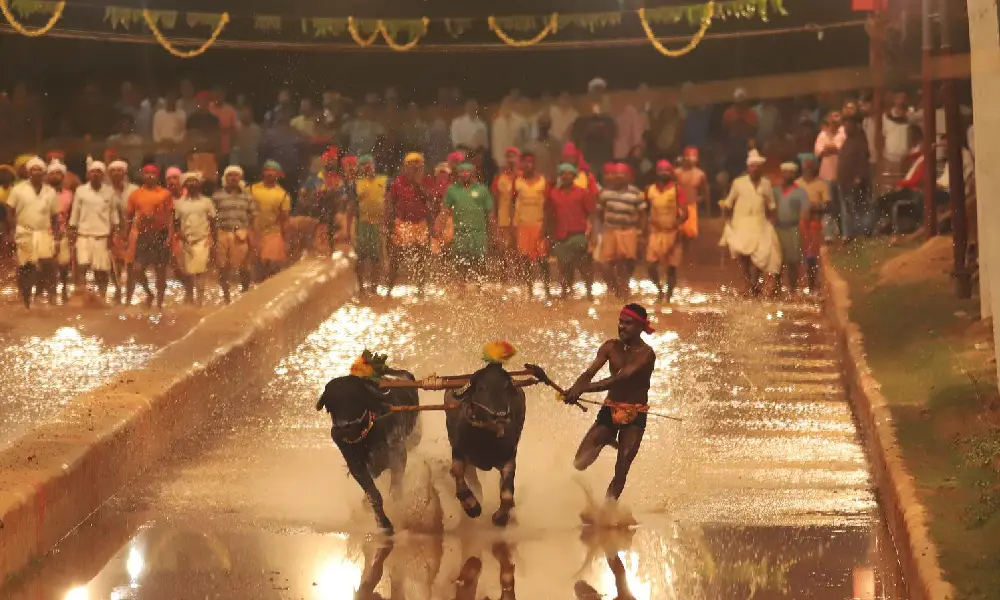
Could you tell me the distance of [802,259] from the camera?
21.9 metres

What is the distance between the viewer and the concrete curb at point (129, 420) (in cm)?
994

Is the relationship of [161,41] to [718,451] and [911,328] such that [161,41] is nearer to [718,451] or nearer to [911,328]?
[911,328]

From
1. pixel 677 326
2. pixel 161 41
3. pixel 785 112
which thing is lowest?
pixel 677 326

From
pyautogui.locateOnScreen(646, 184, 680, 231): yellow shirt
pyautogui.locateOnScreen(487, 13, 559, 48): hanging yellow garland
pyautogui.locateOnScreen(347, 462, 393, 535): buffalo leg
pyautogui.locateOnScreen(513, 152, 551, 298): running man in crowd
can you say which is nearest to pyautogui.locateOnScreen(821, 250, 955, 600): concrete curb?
→ pyautogui.locateOnScreen(347, 462, 393, 535): buffalo leg

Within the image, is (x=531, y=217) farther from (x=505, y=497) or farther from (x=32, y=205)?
(x=505, y=497)

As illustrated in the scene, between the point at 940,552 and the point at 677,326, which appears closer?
the point at 940,552

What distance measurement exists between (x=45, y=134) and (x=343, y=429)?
2107cm

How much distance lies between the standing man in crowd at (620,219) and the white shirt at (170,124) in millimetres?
9762

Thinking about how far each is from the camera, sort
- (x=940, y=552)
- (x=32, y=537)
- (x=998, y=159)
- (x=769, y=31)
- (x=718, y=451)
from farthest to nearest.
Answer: (x=769, y=31)
(x=718, y=451)
(x=998, y=159)
(x=32, y=537)
(x=940, y=552)

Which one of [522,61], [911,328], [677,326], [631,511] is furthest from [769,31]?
[631,511]

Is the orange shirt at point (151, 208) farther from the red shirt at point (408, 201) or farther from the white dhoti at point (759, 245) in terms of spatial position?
the white dhoti at point (759, 245)

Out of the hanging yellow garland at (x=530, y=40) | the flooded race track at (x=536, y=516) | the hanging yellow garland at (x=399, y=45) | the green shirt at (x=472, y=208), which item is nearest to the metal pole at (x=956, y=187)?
the flooded race track at (x=536, y=516)

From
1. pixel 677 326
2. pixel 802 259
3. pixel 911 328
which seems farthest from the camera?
pixel 802 259

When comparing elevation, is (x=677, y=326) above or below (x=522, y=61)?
below
